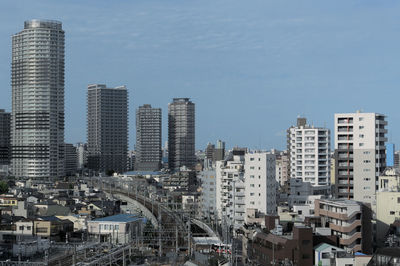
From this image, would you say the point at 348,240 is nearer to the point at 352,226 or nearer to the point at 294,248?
the point at 352,226

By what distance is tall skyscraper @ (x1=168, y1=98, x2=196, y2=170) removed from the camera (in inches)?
4611

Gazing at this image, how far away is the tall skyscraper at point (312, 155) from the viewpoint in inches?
2019

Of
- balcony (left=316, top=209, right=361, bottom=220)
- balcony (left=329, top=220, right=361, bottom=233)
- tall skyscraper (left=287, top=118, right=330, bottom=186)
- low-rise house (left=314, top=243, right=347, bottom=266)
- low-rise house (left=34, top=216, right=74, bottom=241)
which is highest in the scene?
tall skyscraper (left=287, top=118, right=330, bottom=186)

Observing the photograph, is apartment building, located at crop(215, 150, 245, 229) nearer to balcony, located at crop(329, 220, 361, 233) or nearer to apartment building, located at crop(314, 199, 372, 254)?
apartment building, located at crop(314, 199, 372, 254)

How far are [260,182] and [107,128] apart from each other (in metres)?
83.4

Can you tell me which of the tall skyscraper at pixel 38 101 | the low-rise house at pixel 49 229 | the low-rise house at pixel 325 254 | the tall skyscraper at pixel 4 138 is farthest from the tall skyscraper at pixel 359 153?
the tall skyscraper at pixel 4 138

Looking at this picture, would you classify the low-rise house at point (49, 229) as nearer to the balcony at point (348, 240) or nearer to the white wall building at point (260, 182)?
the white wall building at point (260, 182)

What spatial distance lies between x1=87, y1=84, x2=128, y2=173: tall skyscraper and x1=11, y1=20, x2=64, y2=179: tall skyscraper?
29192 millimetres

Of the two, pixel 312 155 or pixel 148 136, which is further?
pixel 148 136

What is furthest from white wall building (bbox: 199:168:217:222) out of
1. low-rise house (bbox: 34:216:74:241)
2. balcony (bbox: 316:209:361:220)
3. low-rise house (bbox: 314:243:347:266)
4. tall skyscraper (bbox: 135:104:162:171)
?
tall skyscraper (bbox: 135:104:162:171)

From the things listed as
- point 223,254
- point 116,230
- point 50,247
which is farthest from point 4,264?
point 116,230

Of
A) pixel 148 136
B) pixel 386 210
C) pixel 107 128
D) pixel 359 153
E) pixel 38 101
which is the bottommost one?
pixel 386 210

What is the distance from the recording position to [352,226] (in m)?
23.0

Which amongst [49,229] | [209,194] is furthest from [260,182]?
[209,194]
